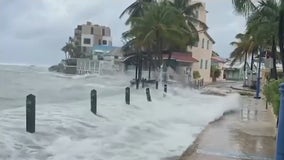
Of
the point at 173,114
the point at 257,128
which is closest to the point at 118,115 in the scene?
the point at 173,114

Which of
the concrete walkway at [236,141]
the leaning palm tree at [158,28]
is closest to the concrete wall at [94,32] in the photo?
the leaning palm tree at [158,28]

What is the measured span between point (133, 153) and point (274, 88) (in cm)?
571

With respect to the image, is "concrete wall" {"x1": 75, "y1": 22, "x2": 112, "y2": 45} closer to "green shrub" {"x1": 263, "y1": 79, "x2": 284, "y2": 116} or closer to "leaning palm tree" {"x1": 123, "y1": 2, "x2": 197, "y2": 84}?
"leaning palm tree" {"x1": 123, "y1": 2, "x2": 197, "y2": 84}

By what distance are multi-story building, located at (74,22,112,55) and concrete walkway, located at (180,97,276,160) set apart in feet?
316

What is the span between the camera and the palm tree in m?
14.7

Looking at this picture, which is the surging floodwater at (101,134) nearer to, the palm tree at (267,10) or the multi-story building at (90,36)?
the palm tree at (267,10)

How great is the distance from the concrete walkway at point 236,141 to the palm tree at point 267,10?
3042mm

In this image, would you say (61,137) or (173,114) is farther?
(173,114)

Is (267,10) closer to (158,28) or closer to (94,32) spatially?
(158,28)

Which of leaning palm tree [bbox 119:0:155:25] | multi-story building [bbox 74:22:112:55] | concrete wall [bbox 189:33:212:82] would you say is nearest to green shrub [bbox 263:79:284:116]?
leaning palm tree [bbox 119:0:155:25]

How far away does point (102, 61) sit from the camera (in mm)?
76500

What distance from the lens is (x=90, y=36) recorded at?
121625 millimetres

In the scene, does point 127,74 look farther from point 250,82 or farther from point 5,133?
point 5,133

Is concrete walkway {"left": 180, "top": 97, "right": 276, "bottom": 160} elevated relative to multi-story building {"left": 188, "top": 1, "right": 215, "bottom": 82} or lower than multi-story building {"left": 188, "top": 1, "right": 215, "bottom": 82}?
lower
